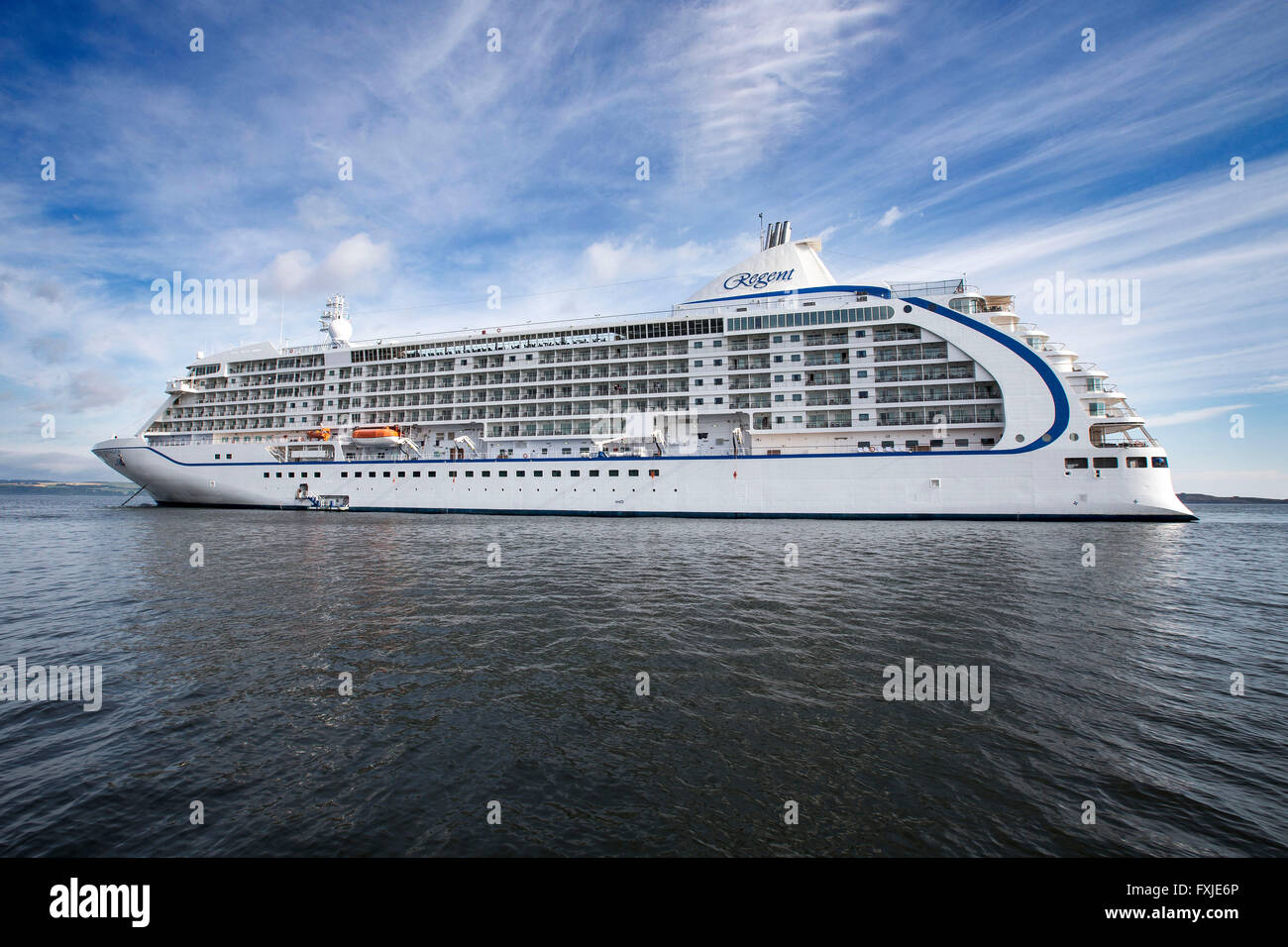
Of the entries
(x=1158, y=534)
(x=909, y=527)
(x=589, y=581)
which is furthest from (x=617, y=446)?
(x=1158, y=534)

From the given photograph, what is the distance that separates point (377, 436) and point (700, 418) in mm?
30564

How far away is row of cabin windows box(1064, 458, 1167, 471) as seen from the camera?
1314 inches

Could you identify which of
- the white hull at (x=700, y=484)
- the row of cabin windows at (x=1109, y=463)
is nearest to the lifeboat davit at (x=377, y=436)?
the white hull at (x=700, y=484)

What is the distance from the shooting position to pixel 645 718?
7.70m

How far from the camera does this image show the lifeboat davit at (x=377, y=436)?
48.8m

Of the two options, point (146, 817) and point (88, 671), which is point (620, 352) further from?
point (146, 817)

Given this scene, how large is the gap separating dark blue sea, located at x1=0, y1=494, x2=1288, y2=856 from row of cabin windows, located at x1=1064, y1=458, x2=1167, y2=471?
19453mm

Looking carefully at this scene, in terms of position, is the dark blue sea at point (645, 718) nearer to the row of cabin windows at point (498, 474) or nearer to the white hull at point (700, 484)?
the white hull at point (700, 484)

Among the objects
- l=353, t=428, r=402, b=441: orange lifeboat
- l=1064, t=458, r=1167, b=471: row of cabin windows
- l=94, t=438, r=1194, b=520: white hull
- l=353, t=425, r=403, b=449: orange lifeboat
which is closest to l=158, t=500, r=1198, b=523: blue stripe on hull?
l=94, t=438, r=1194, b=520: white hull

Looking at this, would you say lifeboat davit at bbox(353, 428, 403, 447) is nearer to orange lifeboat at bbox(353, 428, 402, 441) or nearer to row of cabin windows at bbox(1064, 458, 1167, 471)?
orange lifeboat at bbox(353, 428, 402, 441)

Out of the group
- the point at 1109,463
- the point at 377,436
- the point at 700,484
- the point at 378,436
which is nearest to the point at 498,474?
the point at 378,436

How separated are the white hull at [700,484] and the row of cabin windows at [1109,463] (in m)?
0.30

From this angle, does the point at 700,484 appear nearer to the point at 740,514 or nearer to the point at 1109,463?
the point at 740,514

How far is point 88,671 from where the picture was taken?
31.7ft
